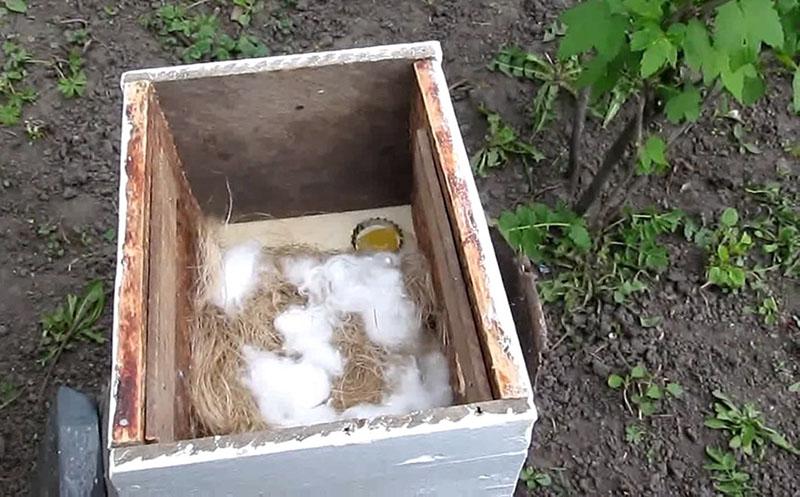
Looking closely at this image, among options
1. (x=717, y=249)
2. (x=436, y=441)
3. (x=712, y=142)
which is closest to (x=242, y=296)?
(x=436, y=441)

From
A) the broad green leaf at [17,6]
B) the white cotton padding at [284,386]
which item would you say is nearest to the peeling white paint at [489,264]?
the white cotton padding at [284,386]

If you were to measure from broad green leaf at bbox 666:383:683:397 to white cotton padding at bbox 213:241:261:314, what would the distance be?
0.84m

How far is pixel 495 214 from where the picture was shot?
2.23 metres

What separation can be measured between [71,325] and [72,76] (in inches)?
27.7

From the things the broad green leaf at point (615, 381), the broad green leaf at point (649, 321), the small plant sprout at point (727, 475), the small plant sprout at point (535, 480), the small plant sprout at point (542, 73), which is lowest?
the small plant sprout at point (727, 475)

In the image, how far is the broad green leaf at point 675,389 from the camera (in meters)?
2.00

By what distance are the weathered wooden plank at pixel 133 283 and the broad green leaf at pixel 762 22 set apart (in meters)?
0.85

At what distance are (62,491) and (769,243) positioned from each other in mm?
1504

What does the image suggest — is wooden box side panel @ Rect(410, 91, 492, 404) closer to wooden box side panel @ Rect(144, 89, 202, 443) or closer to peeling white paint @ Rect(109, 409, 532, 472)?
peeling white paint @ Rect(109, 409, 532, 472)

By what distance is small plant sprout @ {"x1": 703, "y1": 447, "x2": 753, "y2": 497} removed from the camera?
1.90 meters

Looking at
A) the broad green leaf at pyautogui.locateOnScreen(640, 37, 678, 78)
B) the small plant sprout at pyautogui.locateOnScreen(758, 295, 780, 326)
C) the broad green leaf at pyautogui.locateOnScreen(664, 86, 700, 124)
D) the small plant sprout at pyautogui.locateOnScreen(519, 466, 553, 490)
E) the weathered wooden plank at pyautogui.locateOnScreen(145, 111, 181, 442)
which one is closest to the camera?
the weathered wooden plank at pyautogui.locateOnScreen(145, 111, 181, 442)

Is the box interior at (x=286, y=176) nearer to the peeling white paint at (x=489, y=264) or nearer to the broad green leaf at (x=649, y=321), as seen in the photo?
the peeling white paint at (x=489, y=264)

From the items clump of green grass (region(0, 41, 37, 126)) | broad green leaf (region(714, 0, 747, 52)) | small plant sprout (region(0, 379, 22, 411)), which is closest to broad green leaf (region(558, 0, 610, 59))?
broad green leaf (region(714, 0, 747, 52))

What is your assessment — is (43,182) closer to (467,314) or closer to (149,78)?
(149,78)
